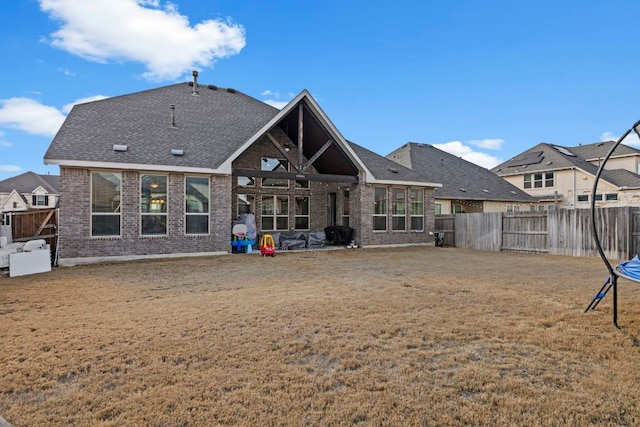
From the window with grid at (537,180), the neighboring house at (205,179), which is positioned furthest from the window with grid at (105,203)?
the window with grid at (537,180)

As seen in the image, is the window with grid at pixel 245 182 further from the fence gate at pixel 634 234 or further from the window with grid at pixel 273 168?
the fence gate at pixel 634 234

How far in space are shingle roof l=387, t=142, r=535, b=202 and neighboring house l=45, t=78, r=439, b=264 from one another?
21.0 feet

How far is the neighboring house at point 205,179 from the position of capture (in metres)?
11.2

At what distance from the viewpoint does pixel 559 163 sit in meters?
28.0

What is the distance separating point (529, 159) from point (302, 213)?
23.8 meters

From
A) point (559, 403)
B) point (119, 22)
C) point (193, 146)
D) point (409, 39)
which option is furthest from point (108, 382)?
point (409, 39)

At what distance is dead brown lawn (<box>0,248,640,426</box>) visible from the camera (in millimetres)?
2572

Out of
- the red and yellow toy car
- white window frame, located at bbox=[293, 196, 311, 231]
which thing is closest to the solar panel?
white window frame, located at bbox=[293, 196, 311, 231]

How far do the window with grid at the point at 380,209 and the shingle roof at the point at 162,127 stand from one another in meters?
5.82

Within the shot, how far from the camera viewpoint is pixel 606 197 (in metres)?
27.2

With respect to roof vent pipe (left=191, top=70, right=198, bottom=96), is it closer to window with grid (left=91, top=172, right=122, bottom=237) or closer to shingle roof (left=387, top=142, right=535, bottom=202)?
window with grid (left=91, top=172, right=122, bottom=237)

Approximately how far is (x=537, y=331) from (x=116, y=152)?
12.2 meters

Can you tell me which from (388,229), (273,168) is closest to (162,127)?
(273,168)

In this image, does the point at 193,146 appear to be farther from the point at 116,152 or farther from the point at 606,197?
the point at 606,197
